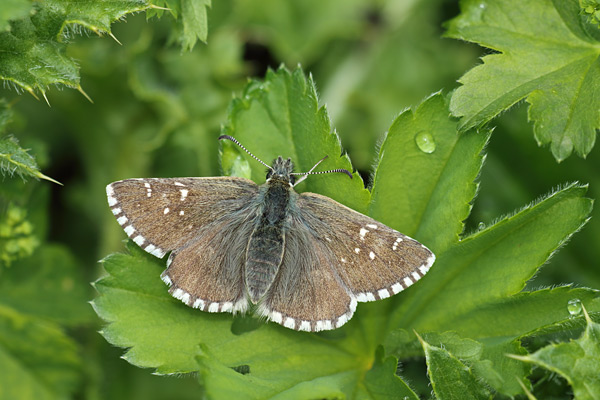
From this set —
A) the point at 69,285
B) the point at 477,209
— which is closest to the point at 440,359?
the point at 477,209

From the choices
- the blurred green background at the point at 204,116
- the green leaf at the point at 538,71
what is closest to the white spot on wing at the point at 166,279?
the blurred green background at the point at 204,116

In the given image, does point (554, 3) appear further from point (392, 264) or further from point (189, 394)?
point (189, 394)

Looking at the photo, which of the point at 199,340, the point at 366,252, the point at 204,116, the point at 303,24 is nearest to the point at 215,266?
the point at 199,340

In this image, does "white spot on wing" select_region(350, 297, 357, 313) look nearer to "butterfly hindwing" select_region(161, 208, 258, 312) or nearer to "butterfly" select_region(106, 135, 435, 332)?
"butterfly" select_region(106, 135, 435, 332)

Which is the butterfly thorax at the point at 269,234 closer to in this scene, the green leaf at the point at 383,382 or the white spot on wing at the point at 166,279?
the white spot on wing at the point at 166,279

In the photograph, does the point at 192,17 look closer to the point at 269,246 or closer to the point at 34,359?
the point at 269,246

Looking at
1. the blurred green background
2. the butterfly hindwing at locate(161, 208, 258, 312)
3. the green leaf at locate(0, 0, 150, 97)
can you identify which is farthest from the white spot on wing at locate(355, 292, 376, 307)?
the green leaf at locate(0, 0, 150, 97)
